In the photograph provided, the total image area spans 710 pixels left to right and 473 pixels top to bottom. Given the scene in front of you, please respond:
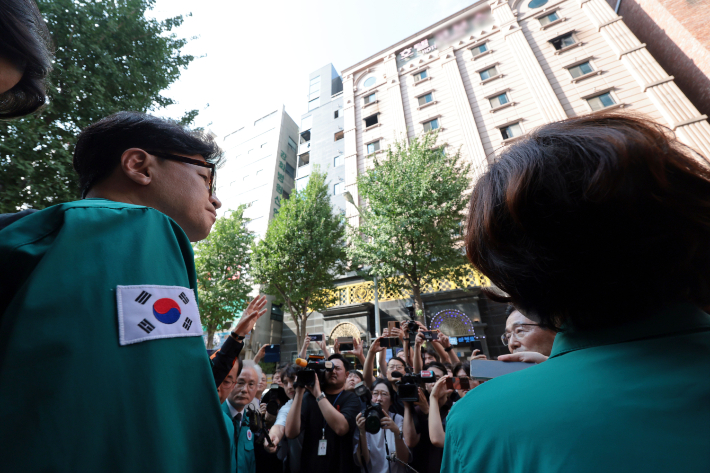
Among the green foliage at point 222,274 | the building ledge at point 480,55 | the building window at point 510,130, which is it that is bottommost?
the green foliage at point 222,274

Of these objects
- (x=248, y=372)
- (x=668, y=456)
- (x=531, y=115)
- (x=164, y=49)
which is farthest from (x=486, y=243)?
(x=531, y=115)

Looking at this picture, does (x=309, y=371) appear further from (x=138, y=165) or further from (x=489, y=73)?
(x=489, y=73)

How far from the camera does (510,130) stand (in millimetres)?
16766

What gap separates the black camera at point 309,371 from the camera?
3593mm

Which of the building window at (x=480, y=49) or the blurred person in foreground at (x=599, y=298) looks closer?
the blurred person in foreground at (x=599, y=298)

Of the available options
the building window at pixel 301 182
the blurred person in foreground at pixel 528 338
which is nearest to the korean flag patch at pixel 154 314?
the blurred person in foreground at pixel 528 338

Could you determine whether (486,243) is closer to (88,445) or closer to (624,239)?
(624,239)

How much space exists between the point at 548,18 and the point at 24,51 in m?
25.4

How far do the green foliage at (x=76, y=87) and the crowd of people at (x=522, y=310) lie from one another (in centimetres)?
542

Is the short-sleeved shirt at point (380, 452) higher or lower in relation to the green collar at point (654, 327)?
lower

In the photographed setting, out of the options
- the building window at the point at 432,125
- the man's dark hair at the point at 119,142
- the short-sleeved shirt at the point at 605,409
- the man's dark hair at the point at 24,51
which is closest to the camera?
the short-sleeved shirt at the point at 605,409

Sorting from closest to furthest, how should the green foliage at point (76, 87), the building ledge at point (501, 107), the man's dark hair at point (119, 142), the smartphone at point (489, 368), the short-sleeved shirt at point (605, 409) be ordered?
the short-sleeved shirt at point (605, 409) < the man's dark hair at point (119, 142) < the smartphone at point (489, 368) < the green foliage at point (76, 87) < the building ledge at point (501, 107)

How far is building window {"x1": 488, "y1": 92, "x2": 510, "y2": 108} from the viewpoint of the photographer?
1752cm

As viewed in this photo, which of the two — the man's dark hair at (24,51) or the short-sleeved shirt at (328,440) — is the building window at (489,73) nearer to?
the short-sleeved shirt at (328,440)
